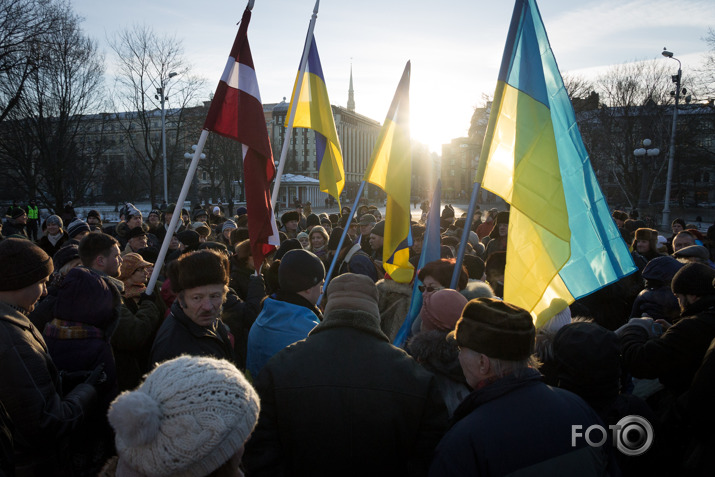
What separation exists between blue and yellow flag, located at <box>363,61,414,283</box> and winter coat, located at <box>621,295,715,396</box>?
6.55 ft

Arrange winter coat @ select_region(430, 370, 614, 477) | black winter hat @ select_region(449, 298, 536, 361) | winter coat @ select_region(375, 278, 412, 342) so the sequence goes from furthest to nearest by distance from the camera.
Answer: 1. winter coat @ select_region(375, 278, 412, 342)
2. black winter hat @ select_region(449, 298, 536, 361)
3. winter coat @ select_region(430, 370, 614, 477)

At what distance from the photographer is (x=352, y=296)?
7.50 ft

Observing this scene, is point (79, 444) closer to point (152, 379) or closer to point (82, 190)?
point (152, 379)

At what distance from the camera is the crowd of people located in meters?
1.48

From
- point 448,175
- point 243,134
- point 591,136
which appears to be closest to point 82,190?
point 243,134

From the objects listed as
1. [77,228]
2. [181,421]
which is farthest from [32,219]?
[181,421]

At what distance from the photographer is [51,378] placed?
2428 mm

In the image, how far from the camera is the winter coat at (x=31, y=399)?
222 centimetres

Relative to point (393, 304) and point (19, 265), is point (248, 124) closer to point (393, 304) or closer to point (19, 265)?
point (393, 304)

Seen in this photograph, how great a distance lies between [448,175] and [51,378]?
4053 inches

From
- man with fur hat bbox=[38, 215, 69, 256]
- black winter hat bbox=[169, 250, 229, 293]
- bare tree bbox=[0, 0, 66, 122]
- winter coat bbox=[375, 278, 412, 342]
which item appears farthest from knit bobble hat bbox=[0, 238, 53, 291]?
bare tree bbox=[0, 0, 66, 122]

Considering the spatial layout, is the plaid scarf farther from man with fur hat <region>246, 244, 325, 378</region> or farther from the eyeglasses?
the eyeglasses

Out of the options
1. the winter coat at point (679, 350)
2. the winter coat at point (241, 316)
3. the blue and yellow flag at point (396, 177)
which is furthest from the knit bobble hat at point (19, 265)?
the winter coat at point (679, 350)

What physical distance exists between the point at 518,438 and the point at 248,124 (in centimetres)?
340
